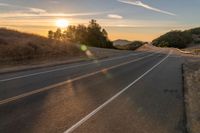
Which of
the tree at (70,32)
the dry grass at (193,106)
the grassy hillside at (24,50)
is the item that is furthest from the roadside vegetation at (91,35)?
the dry grass at (193,106)

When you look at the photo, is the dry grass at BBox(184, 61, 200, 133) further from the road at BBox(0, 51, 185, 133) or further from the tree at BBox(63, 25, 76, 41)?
the tree at BBox(63, 25, 76, 41)

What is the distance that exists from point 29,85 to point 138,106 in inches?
226

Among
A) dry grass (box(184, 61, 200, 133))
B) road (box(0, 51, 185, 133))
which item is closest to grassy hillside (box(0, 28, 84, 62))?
road (box(0, 51, 185, 133))

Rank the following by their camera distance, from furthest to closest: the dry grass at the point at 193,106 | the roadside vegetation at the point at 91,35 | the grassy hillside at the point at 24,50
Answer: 1. the roadside vegetation at the point at 91,35
2. the grassy hillside at the point at 24,50
3. the dry grass at the point at 193,106

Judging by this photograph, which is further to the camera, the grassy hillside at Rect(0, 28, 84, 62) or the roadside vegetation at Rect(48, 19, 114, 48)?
the roadside vegetation at Rect(48, 19, 114, 48)

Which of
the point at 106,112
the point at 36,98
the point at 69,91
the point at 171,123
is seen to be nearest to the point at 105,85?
the point at 69,91

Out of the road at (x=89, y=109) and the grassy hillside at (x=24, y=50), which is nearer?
the road at (x=89, y=109)

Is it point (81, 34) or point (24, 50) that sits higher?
point (24, 50)

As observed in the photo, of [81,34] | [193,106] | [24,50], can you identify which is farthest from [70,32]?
[193,106]

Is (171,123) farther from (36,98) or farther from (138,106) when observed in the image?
(36,98)

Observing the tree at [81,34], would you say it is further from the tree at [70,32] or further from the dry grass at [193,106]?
the dry grass at [193,106]

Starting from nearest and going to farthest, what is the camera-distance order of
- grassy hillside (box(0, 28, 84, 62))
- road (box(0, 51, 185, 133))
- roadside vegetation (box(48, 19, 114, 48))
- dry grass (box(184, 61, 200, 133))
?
Result: road (box(0, 51, 185, 133)), dry grass (box(184, 61, 200, 133)), grassy hillside (box(0, 28, 84, 62)), roadside vegetation (box(48, 19, 114, 48))

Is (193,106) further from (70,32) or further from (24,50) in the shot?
(70,32)

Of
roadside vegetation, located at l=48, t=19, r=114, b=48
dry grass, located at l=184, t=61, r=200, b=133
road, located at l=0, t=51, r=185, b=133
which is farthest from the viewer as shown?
roadside vegetation, located at l=48, t=19, r=114, b=48
